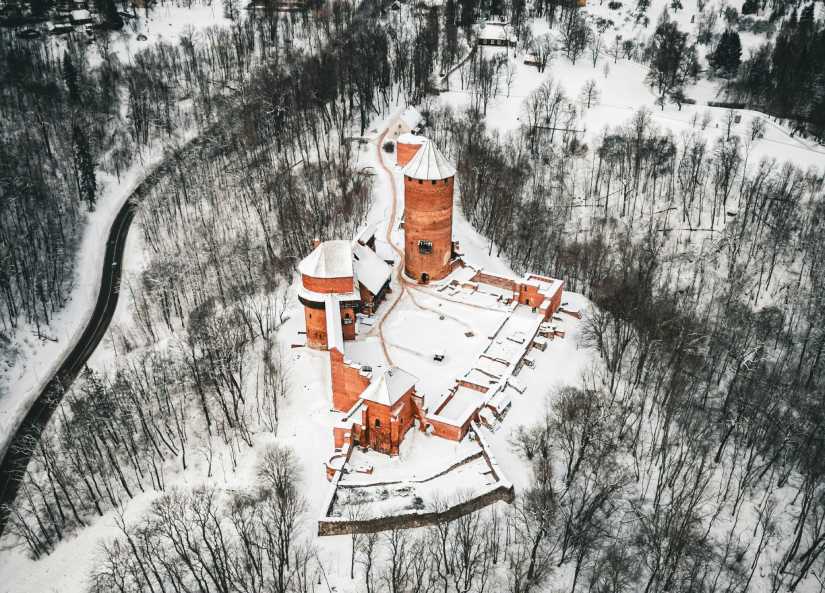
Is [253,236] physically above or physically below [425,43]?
below

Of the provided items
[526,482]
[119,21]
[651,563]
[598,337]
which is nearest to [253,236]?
[598,337]

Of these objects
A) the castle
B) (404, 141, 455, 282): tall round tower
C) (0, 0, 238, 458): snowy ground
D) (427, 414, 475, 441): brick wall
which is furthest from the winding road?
(404, 141, 455, 282): tall round tower

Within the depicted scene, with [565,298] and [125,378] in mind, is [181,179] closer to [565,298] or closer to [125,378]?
[125,378]

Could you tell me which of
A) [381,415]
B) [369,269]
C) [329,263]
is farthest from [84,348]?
[381,415]

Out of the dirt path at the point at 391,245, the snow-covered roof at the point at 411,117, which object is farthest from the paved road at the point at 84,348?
the snow-covered roof at the point at 411,117

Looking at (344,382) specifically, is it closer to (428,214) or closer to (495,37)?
(428,214)
